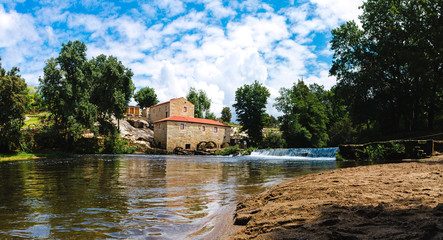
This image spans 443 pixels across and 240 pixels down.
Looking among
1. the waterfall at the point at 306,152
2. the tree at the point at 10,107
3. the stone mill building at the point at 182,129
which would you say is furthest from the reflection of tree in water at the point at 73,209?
the stone mill building at the point at 182,129

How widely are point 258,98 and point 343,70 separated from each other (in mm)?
20363

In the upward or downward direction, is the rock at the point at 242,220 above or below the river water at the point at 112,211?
above

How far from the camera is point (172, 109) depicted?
55.3 metres

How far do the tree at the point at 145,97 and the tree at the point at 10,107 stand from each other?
158ft

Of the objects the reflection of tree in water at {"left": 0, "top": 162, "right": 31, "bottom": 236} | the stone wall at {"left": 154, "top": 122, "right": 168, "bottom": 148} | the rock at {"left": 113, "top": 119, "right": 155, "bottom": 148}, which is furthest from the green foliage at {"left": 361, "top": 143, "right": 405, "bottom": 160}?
the rock at {"left": 113, "top": 119, "right": 155, "bottom": 148}

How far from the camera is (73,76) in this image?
35.5 m

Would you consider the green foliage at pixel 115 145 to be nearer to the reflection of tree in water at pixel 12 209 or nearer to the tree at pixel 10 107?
the tree at pixel 10 107

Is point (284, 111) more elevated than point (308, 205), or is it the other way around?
point (284, 111)

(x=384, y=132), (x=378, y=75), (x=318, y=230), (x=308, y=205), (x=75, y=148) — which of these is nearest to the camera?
(x=318, y=230)

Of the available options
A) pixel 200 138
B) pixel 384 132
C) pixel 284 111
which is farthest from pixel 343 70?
pixel 200 138

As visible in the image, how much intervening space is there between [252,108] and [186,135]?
47.3 ft

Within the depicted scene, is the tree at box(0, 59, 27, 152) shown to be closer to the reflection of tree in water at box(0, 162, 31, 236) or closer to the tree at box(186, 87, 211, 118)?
the reflection of tree in water at box(0, 162, 31, 236)

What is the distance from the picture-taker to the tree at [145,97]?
73562 mm

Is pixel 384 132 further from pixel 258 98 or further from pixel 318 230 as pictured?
pixel 318 230
